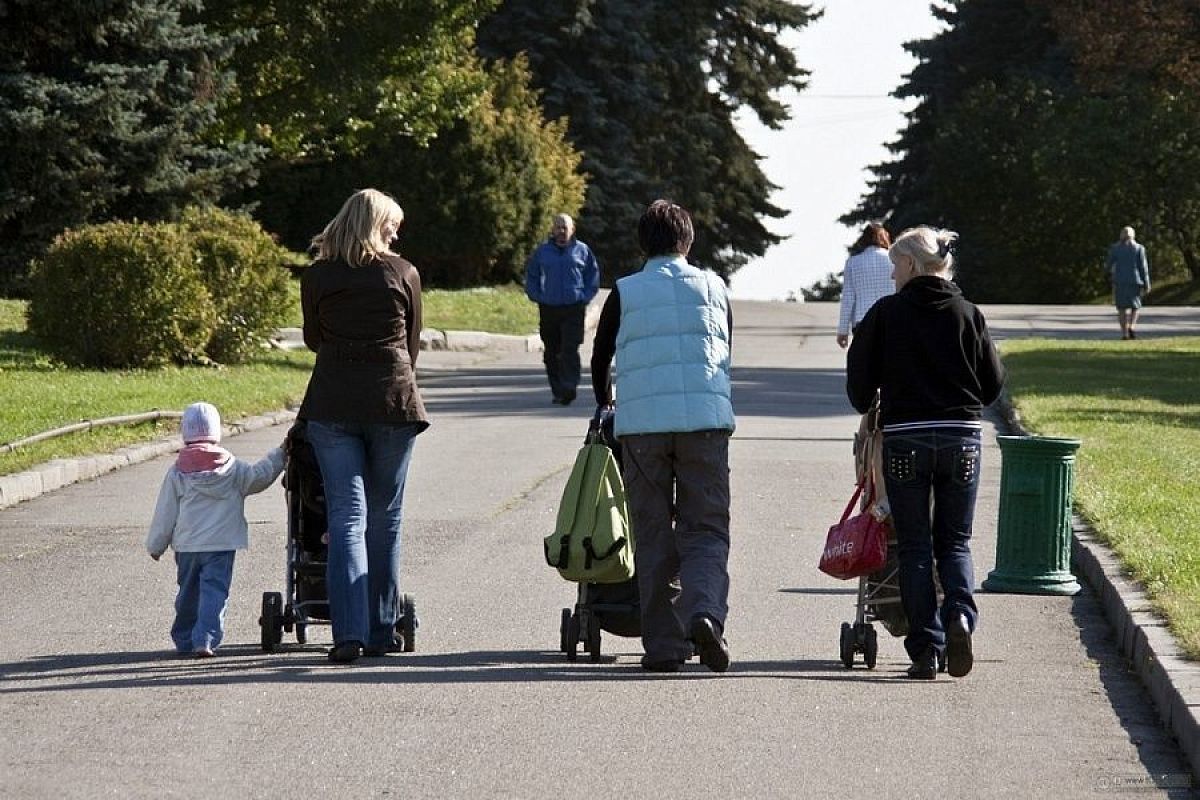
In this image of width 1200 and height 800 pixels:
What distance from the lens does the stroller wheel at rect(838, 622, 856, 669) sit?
904 centimetres

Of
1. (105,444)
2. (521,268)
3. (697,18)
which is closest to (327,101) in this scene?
(521,268)

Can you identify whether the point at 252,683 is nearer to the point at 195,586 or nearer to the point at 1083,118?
the point at 195,586

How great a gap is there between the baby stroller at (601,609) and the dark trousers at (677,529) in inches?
9.5

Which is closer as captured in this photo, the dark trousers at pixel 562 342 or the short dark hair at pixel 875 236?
the short dark hair at pixel 875 236

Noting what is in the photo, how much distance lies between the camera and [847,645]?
905cm

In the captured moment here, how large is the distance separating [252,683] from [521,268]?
3870 centimetres

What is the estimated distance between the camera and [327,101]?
122ft

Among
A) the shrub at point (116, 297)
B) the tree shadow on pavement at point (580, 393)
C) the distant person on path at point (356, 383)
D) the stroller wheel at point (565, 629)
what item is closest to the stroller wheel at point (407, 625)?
the distant person on path at point (356, 383)

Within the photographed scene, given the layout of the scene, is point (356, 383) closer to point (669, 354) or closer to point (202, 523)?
point (202, 523)

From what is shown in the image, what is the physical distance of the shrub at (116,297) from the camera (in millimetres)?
23844

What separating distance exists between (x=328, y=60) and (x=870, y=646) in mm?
28731

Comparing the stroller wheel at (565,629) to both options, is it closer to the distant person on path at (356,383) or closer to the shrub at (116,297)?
the distant person on path at (356,383)

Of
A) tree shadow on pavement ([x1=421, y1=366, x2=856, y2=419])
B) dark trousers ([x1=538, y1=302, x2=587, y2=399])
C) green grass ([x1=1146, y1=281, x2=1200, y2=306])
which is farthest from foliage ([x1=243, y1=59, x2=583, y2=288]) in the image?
dark trousers ([x1=538, y1=302, x2=587, y2=399])

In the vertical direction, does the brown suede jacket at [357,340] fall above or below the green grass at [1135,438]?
above
